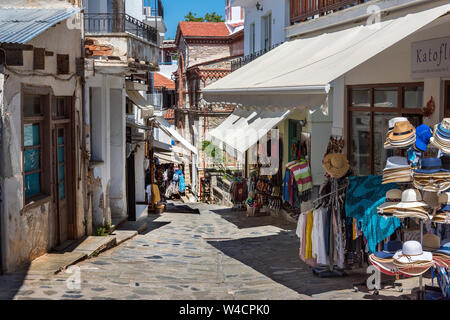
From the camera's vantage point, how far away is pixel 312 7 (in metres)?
14.5

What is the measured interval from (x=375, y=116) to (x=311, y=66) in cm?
237

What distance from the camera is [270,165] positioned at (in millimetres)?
17891

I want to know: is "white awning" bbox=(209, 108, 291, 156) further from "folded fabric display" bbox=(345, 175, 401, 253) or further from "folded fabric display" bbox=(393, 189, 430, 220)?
"folded fabric display" bbox=(393, 189, 430, 220)

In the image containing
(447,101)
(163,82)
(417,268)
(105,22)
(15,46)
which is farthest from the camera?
(163,82)

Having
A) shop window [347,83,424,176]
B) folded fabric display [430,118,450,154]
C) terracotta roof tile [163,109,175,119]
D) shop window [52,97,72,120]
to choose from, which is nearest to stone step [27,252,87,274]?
shop window [52,97,72,120]

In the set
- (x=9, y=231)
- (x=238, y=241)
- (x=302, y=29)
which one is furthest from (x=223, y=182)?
(x=9, y=231)

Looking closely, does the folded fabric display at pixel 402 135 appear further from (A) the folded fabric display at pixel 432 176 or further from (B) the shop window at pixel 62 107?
(B) the shop window at pixel 62 107

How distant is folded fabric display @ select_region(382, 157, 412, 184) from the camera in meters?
6.73

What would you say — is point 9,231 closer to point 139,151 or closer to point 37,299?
point 37,299

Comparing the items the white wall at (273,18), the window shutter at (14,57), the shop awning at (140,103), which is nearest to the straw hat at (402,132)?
the window shutter at (14,57)

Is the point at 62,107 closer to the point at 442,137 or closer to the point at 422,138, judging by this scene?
the point at 422,138

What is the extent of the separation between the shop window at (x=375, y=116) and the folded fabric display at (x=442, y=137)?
3.02 metres

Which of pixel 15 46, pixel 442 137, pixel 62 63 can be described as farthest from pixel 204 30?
pixel 442 137

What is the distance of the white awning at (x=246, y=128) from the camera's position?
14898 mm
